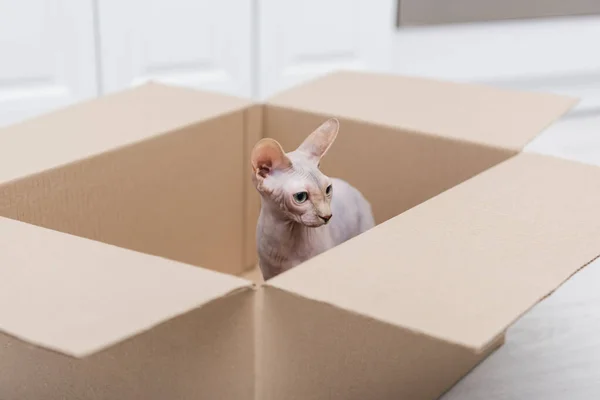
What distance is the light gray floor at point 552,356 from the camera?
810 mm

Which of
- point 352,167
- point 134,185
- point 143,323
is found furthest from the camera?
point 352,167

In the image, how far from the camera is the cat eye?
0.68 m

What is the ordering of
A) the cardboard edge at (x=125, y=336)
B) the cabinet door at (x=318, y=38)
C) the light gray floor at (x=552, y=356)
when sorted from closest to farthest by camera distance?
the cardboard edge at (x=125, y=336) → the light gray floor at (x=552, y=356) → the cabinet door at (x=318, y=38)

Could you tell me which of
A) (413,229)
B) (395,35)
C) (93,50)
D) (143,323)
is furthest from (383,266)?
(395,35)

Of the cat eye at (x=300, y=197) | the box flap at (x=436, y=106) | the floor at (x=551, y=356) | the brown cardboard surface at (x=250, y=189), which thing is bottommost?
the floor at (x=551, y=356)

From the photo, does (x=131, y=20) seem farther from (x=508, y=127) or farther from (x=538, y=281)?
(x=538, y=281)

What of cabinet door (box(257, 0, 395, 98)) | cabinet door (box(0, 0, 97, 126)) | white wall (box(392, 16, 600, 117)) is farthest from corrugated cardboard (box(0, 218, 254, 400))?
white wall (box(392, 16, 600, 117))

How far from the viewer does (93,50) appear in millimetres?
1502

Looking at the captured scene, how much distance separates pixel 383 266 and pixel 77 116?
0.45m

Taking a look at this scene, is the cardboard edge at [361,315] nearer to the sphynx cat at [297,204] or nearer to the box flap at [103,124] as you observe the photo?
the sphynx cat at [297,204]

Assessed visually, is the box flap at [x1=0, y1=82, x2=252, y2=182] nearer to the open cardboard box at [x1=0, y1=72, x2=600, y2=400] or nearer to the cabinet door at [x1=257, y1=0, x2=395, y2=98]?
the open cardboard box at [x1=0, y1=72, x2=600, y2=400]

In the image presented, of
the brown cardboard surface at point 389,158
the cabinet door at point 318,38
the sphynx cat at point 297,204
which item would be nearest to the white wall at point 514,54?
the cabinet door at point 318,38

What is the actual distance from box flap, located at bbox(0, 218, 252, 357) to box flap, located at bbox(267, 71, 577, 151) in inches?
16.3

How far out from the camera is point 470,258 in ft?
1.92
